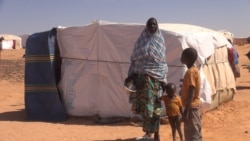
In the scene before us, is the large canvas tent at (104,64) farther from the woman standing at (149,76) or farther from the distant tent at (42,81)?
the woman standing at (149,76)

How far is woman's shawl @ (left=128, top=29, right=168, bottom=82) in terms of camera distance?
5902 mm

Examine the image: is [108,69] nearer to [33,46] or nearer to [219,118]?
[33,46]

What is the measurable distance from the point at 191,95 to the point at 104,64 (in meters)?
3.55

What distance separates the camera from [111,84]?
8008 mm

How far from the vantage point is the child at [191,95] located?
4734 mm

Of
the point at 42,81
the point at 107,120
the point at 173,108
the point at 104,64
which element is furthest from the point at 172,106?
the point at 42,81

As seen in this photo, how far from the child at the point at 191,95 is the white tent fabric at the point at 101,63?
2.65 meters

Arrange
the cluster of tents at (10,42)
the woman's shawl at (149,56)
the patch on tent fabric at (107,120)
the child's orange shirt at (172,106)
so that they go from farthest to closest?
the cluster of tents at (10,42) < the patch on tent fabric at (107,120) < the woman's shawl at (149,56) < the child's orange shirt at (172,106)

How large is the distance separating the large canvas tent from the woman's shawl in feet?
5.02

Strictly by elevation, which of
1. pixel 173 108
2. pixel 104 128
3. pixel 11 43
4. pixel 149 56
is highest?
pixel 149 56

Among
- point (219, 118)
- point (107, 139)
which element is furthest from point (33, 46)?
point (219, 118)

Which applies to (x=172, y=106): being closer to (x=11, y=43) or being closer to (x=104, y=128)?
(x=104, y=128)

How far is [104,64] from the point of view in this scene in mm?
8039

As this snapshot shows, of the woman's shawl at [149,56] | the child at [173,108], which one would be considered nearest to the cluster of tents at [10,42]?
the woman's shawl at [149,56]
